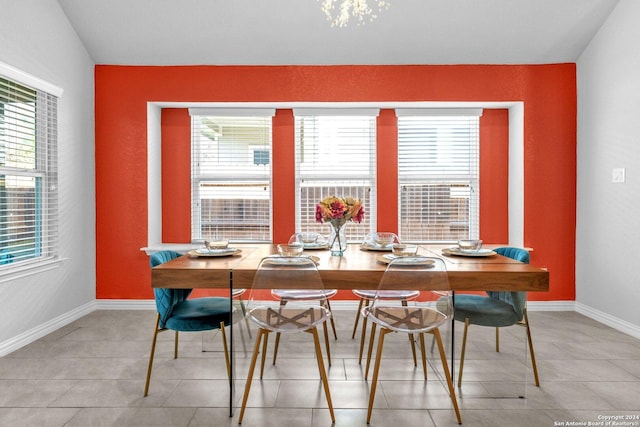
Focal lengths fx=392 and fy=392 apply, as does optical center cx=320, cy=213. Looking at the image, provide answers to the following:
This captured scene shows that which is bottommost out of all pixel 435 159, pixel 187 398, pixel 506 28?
pixel 187 398

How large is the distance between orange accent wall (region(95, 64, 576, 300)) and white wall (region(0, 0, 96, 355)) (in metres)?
0.15

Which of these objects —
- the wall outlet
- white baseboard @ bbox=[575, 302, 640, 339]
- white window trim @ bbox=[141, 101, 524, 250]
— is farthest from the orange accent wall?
the wall outlet

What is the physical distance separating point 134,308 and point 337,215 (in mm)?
2797

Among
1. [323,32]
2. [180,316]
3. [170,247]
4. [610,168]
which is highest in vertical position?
[323,32]

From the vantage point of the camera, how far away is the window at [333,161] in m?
4.33

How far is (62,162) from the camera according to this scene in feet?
12.0

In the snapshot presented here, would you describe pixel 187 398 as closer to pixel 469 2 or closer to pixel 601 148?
pixel 469 2

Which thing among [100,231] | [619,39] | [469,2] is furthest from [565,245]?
[100,231]

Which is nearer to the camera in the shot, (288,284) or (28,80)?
(288,284)

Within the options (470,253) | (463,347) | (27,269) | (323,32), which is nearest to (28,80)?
(27,269)

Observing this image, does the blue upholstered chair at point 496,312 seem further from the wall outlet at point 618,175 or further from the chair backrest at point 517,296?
the wall outlet at point 618,175

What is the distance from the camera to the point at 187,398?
90.6 inches

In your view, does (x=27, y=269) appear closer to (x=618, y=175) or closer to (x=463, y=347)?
(x=463, y=347)

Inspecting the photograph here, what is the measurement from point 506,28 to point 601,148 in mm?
1462
